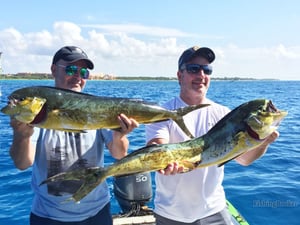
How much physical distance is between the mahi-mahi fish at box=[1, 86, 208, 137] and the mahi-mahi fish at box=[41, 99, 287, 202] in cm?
31

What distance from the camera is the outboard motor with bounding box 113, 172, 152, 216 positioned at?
582cm

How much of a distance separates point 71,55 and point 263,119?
1.76 meters

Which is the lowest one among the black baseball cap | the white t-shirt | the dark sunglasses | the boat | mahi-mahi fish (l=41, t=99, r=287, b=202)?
the boat

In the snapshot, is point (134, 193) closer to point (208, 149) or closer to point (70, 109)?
point (208, 149)

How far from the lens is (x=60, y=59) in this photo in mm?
3287

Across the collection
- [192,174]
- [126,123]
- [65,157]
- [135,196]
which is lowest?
[135,196]

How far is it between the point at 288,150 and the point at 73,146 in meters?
11.4

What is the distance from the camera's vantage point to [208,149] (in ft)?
9.42

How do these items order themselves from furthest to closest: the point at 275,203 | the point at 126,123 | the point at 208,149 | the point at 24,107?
1. the point at 275,203
2. the point at 208,149
3. the point at 126,123
4. the point at 24,107

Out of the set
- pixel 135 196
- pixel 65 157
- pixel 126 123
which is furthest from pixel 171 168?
pixel 135 196

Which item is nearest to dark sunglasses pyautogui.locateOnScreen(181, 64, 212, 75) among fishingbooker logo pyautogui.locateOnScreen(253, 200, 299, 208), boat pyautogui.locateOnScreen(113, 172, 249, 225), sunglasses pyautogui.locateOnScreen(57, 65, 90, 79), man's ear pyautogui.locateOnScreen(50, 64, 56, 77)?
sunglasses pyautogui.locateOnScreen(57, 65, 90, 79)

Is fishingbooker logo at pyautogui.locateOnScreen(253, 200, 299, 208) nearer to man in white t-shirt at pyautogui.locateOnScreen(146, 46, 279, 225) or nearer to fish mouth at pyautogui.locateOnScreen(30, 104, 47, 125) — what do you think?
man in white t-shirt at pyautogui.locateOnScreen(146, 46, 279, 225)

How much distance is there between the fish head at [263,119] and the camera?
2.60m

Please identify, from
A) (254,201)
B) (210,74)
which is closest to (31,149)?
(210,74)
